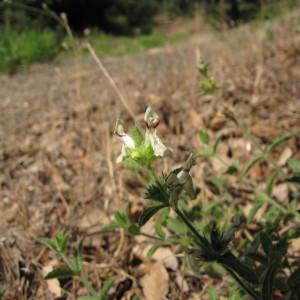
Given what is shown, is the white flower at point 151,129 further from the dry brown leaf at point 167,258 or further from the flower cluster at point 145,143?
the dry brown leaf at point 167,258

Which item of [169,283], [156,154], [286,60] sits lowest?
[169,283]

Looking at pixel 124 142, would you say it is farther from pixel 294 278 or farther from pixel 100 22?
pixel 100 22

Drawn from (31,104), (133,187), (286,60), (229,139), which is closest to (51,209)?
(133,187)

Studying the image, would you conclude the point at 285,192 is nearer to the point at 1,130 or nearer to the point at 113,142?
the point at 113,142

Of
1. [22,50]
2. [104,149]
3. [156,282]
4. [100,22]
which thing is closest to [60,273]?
[156,282]

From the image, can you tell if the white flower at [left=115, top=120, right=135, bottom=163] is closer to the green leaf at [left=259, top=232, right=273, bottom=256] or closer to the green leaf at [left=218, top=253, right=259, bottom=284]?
the green leaf at [left=218, top=253, right=259, bottom=284]

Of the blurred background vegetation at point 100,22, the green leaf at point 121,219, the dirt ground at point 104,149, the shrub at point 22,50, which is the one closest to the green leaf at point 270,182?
the dirt ground at point 104,149
